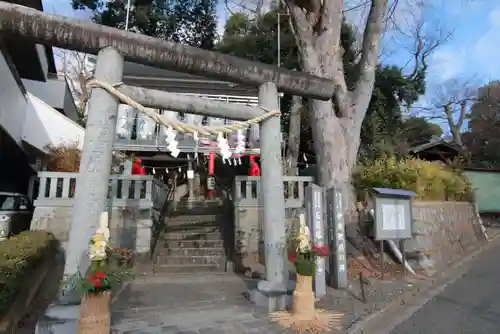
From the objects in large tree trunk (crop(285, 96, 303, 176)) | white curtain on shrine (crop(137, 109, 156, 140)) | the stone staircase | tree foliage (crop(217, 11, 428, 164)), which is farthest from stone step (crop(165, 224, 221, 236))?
tree foliage (crop(217, 11, 428, 164))

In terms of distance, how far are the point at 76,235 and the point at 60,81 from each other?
15.6 metres

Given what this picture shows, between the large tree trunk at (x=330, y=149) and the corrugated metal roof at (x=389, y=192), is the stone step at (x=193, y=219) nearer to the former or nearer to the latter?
the large tree trunk at (x=330, y=149)

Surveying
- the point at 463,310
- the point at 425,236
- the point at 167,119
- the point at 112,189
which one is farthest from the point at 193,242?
the point at 463,310

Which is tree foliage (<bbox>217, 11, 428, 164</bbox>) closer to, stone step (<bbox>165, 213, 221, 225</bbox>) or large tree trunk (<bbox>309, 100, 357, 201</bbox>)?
large tree trunk (<bbox>309, 100, 357, 201</bbox>)

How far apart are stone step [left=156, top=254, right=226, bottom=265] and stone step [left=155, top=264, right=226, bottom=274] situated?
0.54 feet

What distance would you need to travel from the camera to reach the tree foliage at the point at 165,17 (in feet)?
66.3

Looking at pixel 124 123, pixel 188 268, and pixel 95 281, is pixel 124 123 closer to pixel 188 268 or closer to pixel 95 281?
pixel 188 268

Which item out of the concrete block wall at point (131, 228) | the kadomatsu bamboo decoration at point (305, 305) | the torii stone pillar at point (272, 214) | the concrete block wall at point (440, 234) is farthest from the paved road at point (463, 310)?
the concrete block wall at point (131, 228)

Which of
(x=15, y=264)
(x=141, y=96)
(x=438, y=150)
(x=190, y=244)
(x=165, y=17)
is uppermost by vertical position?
(x=165, y=17)

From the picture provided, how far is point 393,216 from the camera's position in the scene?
843 centimetres

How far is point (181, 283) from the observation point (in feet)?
27.9

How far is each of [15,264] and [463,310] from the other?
706 cm

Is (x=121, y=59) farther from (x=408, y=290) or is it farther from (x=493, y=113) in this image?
(x=493, y=113)

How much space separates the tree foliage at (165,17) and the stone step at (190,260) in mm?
12723
